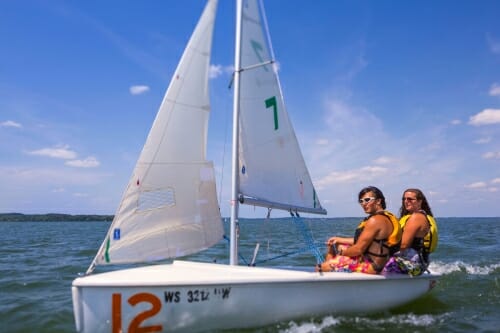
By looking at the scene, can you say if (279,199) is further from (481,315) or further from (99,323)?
(481,315)

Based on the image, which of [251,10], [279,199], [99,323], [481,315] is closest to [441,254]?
[481,315]

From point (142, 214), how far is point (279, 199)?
2.36 m

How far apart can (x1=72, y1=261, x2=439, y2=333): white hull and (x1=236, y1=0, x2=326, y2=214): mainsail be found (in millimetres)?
1482

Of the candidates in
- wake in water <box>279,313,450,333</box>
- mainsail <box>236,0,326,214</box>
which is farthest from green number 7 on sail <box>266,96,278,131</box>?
wake in water <box>279,313,450,333</box>

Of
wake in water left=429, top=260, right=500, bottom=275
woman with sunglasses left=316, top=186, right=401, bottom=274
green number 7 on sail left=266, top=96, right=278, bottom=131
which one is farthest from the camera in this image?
wake in water left=429, top=260, right=500, bottom=275

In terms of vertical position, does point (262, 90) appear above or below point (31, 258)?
above

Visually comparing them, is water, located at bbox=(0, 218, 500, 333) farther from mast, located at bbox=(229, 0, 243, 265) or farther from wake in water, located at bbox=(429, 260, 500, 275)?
mast, located at bbox=(229, 0, 243, 265)

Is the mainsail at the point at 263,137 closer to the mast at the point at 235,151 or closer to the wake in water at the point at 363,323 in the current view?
the mast at the point at 235,151

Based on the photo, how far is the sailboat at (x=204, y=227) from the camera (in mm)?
5082

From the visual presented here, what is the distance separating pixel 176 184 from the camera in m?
6.03

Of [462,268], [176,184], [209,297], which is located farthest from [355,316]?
[462,268]

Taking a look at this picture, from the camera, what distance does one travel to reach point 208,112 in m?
6.40

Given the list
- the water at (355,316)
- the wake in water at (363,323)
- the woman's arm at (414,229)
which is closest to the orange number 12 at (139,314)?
the water at (355,316)

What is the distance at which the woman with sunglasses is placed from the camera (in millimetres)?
5961
